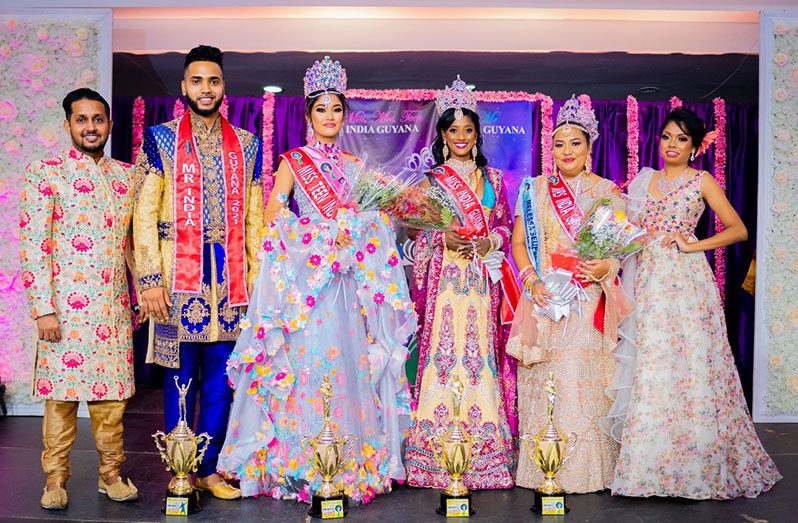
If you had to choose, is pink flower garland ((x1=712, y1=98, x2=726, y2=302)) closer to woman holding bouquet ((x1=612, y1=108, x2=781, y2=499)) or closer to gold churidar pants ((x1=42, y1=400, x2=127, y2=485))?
woman holding bouquet ((x1=612, y1=108, x2=781, y2=499))

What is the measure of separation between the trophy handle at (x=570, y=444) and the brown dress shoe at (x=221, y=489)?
1334mm

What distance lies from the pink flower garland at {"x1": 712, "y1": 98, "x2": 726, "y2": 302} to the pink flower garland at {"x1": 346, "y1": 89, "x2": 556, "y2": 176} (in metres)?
1.14

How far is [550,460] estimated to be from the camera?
10.4ft

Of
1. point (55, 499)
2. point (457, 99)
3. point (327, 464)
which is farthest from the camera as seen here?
point (457, 99)

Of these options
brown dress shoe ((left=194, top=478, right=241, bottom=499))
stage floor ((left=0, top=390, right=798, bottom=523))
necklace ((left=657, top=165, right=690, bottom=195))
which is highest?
necklace ((left=657, top=165, right=690, bottom=195))

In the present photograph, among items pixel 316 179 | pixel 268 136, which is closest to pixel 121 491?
pixel 316 179

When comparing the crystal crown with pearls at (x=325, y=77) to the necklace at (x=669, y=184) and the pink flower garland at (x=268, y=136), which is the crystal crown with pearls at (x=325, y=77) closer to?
the necklace at (x=669, y=184)

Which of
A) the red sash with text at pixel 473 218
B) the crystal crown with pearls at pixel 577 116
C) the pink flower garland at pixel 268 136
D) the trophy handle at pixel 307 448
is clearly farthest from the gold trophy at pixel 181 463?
the pink flower garland at pixel 268 136

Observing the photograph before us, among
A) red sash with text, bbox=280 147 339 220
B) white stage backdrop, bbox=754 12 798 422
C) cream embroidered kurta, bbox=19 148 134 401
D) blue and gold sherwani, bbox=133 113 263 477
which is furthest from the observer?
white stage backdrop, bbox=754 12 798 422

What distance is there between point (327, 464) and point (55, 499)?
109cm

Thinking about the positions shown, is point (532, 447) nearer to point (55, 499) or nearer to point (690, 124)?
point (690, 124)

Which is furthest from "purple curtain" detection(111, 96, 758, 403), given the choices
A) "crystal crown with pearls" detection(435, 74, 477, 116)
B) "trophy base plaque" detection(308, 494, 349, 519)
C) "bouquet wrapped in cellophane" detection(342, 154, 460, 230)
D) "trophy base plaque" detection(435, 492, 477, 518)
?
"trophy base plaque" detection(308, 494, 349, 519)

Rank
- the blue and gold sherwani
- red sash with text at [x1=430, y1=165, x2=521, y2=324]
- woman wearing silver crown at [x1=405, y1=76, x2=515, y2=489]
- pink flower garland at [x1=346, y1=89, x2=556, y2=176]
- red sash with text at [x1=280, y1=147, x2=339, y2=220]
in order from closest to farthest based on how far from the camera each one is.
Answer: the blue and gold sherwani → red sash with text at [x1=280, y1=147, x2=339, y2=220] → woman wearing silver crown at [x1=405, y1=76, x2=515, y2=489] → red sash with text at [x1=430, y1=165, x2=521, y2=324] → pink flower garland at [x1=346, y1=89, x2=556, y2=176]

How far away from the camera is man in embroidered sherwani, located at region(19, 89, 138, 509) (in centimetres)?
319
